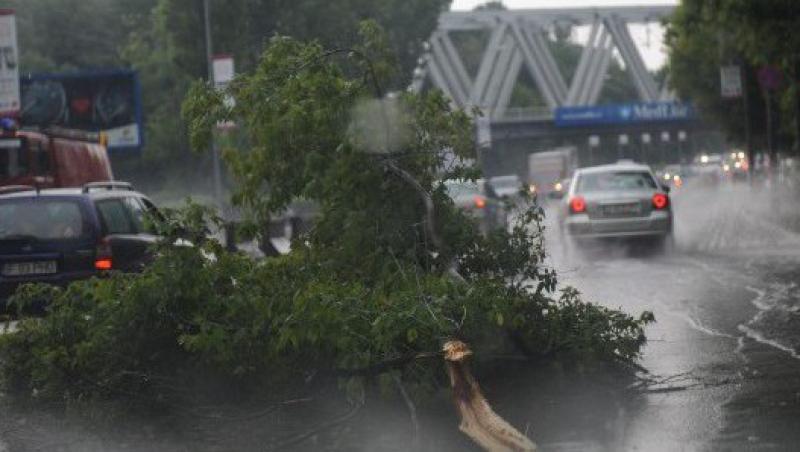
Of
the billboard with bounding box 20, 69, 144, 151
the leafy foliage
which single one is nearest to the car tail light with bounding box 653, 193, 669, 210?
the leafy foliage

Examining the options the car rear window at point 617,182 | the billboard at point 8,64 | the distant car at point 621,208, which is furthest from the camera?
the car rear window at point 617,182

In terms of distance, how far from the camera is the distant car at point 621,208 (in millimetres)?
22562

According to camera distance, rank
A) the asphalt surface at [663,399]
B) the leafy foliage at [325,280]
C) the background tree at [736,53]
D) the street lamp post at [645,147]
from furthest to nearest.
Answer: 1. the street lamp post at [645,147]
2. the background tree at [736,53]
3. the leafy foliage at [325,280]
4. the asphalt surface at [663,399]

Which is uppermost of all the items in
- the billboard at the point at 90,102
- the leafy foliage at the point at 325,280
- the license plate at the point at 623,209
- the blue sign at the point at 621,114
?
the billboard at the point at 90,102

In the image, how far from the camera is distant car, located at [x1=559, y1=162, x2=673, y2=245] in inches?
888

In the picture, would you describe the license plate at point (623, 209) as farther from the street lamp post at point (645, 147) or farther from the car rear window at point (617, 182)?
the street lamp post at point (645, 147)

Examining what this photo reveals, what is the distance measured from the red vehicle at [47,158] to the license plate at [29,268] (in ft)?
33.8

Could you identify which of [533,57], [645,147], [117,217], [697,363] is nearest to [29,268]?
[117,217]

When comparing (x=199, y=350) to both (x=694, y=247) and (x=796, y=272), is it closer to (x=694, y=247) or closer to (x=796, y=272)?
(x=796, y=272)

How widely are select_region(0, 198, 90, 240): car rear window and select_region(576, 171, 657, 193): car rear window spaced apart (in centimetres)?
1083

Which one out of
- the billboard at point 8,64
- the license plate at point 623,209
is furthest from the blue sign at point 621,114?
the billboard at point 8,64

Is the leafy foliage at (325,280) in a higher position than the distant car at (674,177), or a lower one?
higher

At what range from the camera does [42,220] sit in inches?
556

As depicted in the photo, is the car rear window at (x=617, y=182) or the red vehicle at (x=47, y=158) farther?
the red vehicle at (x=47, y=158)
